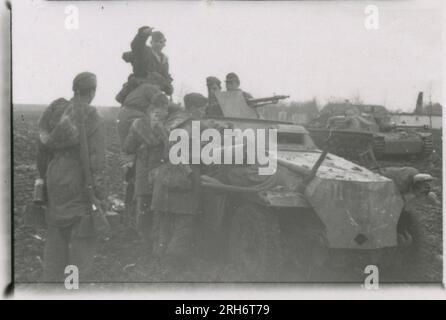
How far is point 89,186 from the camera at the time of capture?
14.4ft

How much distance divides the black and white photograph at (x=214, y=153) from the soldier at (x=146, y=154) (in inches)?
0.6

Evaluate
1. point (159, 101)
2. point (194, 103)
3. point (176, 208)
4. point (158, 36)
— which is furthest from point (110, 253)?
point (158, 36)

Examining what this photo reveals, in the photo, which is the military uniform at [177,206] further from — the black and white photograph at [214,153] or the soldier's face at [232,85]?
the soldier's face at [232,85]

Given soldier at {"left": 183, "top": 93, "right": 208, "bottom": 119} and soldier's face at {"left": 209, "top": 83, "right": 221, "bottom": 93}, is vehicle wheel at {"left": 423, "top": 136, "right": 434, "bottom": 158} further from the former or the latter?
soldier at {"left": 183, "top": 93, "right": 208, "bottom": 119}

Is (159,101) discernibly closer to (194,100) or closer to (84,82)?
(194,100)

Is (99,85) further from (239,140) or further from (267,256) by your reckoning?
(267,256)

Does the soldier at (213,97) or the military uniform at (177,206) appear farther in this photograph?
the soldier at (213,97)

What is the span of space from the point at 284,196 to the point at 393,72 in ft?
6.35

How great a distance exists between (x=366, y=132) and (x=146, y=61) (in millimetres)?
2658

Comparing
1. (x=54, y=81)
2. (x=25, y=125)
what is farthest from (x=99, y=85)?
(x=25, y=125)

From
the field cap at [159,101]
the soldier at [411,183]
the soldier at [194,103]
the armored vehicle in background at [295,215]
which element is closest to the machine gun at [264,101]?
the soldier at [194,103]

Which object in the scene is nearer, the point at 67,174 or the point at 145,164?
the point at 67,174

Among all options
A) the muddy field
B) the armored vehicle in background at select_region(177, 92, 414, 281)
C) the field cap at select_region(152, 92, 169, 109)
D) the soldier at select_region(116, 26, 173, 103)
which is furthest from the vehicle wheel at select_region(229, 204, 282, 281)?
the soldier at select_region(116, 26, 173, 103)

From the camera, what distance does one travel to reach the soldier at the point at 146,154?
5000 millimetres
